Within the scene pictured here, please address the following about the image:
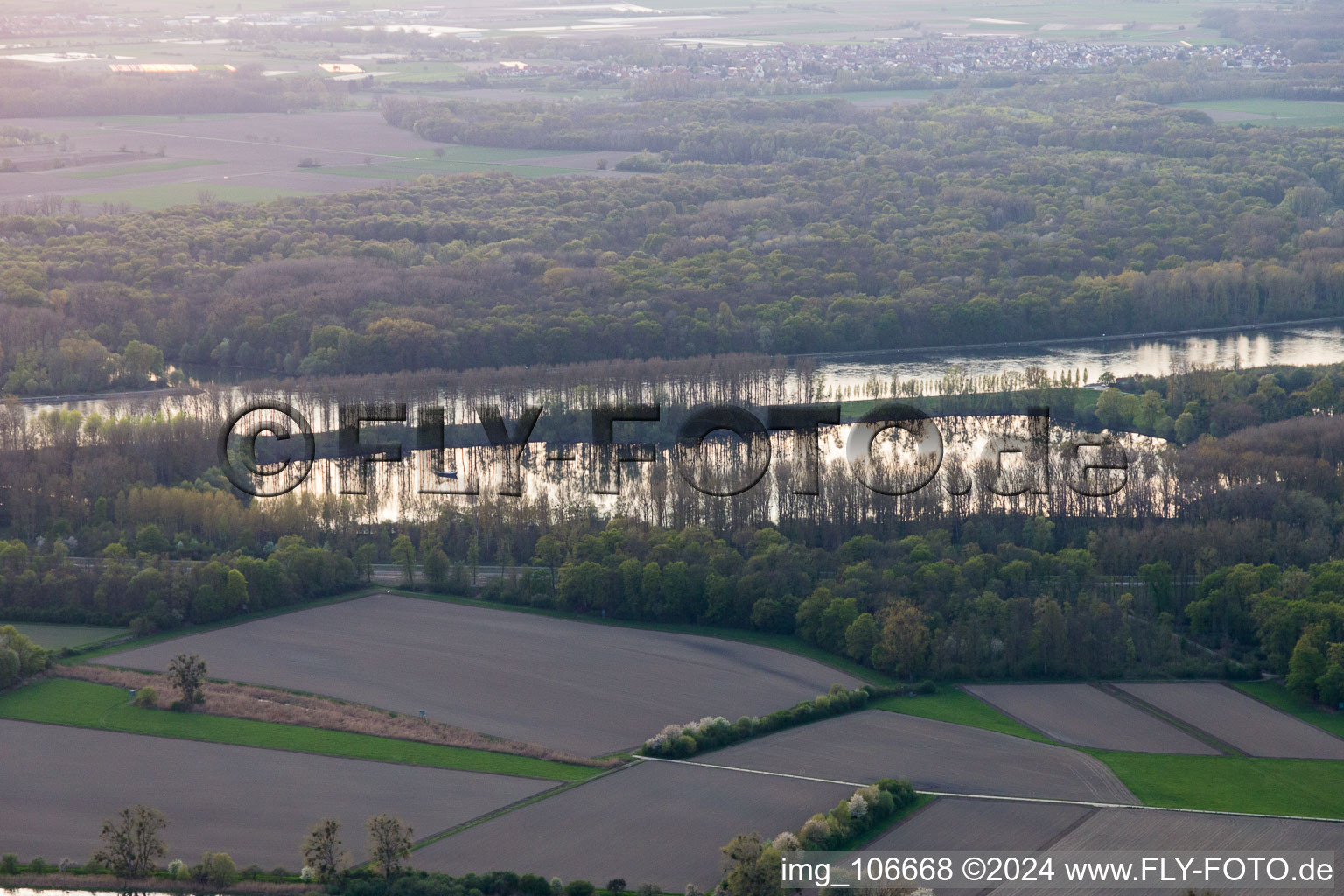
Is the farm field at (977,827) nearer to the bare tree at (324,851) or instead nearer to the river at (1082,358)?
the bare tree at (324,851)

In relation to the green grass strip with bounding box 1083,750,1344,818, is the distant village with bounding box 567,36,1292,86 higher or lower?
higher

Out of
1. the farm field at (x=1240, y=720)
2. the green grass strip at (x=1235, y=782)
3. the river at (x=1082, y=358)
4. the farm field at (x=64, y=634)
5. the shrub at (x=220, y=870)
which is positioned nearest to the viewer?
the shrub at (x=220, y=870)

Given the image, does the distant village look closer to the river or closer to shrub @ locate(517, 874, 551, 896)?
the river

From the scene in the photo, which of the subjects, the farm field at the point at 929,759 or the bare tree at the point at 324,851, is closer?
the bare tree at the point at 324,851

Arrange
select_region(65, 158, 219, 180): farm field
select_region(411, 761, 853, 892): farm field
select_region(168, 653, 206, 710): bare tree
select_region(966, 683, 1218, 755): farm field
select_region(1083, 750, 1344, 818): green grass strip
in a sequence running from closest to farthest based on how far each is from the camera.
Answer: select_region(411, 761, 853, 892): farm field, select_region(1083, 750, 1344, 818): green grass strip, select_region(966, 683, 1218, 755): farm field, select_region(168, 653, 206, 710): bare tree, select_region(65, 158, 219, 180): farm field

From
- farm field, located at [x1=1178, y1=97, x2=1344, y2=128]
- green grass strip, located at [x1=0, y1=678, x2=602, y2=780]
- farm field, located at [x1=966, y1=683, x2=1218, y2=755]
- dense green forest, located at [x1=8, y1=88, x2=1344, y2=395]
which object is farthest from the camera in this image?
farm field, located at [x1=1178, y1=97, x2=1344, y2=128]

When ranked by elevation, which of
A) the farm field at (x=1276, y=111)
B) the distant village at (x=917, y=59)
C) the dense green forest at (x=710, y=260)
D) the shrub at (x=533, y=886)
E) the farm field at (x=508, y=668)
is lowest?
the shrub at (x=533, y=886)

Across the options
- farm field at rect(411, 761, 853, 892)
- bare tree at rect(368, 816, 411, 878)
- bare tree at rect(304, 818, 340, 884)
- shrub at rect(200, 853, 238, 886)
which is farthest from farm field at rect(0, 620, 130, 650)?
farm field at rect(411, 761, 853, 892)

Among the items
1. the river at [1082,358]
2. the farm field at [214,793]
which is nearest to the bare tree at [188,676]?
the farm field at [214,793]
